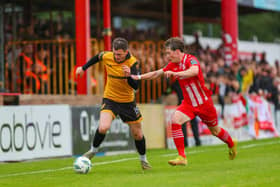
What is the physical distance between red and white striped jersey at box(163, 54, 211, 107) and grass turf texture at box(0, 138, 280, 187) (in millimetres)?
1082

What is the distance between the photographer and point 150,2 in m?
29.4

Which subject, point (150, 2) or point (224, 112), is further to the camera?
point (150, 2)

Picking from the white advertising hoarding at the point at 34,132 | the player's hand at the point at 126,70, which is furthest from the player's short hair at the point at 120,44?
the white advertising hoarding at the point at 34,132

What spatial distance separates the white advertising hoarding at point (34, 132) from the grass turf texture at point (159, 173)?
565mm

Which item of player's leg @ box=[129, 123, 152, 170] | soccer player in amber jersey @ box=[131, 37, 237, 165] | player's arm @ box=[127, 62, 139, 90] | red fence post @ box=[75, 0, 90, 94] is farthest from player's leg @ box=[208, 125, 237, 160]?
red fence post @ box=[75, 0, 90, 94]


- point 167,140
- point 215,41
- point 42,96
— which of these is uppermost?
point 215,41

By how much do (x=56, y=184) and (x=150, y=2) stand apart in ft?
66.3

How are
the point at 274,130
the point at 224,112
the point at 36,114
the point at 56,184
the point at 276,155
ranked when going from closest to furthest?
the point at 56,184, the point at 276,155, the point at 36,114, the point at 224,112, the point at 274,130

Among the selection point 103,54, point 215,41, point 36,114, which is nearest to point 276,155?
point 103,54

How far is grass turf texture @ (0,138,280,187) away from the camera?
9492 mm

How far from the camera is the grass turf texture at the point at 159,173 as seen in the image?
9492 millimetres

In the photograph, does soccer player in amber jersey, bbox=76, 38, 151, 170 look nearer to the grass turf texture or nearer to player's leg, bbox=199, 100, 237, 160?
the grass turf texture

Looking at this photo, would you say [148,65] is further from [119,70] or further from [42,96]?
[119,70]

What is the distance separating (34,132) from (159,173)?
5.20m
